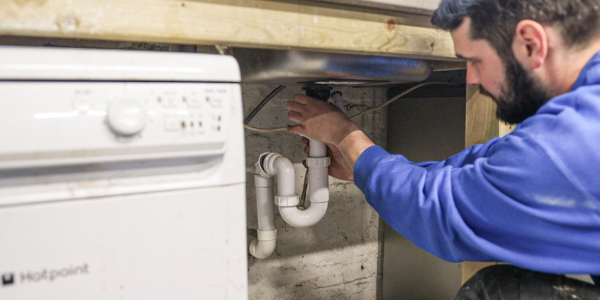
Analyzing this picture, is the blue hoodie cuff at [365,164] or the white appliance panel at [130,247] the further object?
the blue hoodie cuff at [365,164]

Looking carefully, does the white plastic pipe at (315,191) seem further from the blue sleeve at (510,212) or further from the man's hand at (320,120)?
the blue sleeve at (510,212)

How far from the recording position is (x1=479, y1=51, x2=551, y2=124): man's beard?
0.63m

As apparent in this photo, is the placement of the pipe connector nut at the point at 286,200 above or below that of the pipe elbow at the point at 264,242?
above

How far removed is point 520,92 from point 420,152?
68 cm

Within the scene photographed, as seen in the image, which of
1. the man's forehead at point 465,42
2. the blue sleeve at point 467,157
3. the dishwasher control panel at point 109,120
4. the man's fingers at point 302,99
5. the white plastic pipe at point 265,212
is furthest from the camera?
the white plastic pipe at point 265,212

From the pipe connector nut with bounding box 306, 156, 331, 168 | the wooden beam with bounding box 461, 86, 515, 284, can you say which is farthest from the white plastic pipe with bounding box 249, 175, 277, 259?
the wooden beam with bounding box 461, 86, 515, 284

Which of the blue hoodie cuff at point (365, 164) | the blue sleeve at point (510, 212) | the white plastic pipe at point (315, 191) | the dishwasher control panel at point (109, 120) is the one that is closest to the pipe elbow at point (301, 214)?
the white plastic pipe at point (315, 191)

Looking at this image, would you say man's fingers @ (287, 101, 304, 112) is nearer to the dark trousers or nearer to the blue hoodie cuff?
the blue hoodie cuff

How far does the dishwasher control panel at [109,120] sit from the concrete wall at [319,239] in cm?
60

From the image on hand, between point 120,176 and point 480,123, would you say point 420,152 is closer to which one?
point 480,123

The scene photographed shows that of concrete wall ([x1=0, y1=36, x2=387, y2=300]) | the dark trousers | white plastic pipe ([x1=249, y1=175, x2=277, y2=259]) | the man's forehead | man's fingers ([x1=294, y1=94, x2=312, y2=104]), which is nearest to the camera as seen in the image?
the dark trousers

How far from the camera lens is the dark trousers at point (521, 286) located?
1.81 feet

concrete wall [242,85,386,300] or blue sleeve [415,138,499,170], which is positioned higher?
blue sleeve [415,138,499,170]

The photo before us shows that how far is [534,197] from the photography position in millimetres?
508
